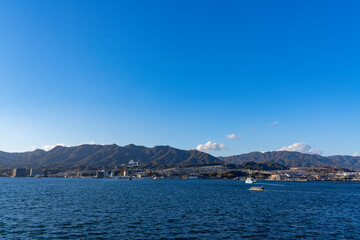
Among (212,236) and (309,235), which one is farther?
(309,235)

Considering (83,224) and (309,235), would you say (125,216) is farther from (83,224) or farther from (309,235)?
(309,235)

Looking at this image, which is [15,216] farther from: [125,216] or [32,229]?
[125,216]

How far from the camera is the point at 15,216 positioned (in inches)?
2231

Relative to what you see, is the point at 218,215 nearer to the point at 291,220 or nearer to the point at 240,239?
the point at 291,220

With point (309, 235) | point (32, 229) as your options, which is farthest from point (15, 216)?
point (309, 235)

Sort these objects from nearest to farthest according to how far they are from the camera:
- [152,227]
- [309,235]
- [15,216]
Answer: [309,235] < [152,227] < [15,216]

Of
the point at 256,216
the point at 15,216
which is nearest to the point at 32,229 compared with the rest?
the point at 15,216

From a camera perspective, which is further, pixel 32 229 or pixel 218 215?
pixel 218 215

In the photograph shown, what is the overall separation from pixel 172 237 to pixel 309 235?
978 inches

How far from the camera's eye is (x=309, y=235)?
43938 mm

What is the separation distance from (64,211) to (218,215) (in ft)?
131

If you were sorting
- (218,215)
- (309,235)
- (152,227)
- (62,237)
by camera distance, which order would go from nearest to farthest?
(62,237)
(309,235)
(152,227)
(218,215)

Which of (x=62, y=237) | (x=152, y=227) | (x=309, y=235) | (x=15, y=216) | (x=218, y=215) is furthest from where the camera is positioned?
(x=218, y=215)

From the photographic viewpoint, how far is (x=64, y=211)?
63.9 metres
